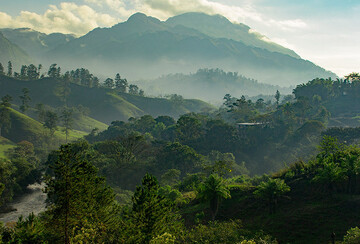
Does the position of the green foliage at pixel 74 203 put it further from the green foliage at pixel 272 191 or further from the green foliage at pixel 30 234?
the green foliage at pixel 272 191

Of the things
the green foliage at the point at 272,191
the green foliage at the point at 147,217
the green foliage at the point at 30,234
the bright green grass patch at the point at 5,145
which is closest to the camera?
the green foliage at the point at 147,217

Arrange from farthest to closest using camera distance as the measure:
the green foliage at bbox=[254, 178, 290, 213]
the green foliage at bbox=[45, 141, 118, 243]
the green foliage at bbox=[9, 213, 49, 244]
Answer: the green foliage at bbox=[254, 178, 290, 213]
the green foliage at bbox=[9, 213, 49, 244]
the green foliage at bbox=[45, 141, 118, 243]

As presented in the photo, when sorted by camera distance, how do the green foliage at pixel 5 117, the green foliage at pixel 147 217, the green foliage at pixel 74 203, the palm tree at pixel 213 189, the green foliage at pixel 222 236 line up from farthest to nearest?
the green foliage at pixel 5 117
the palm tree at pixel 213 189
the green foliage at pixel 222 236
the green foliage at pixel 74 203
the green foliage at pixel 147 217

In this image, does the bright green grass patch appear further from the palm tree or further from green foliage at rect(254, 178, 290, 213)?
green foliage at rect(254, 178, 290, 213)

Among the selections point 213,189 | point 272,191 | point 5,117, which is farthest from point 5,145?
point 272,191

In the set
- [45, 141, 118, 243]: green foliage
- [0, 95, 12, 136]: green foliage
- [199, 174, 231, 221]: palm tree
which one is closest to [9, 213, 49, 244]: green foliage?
[45, 141, 118, 243]: green foliage

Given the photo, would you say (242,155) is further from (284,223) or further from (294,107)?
(284,223)

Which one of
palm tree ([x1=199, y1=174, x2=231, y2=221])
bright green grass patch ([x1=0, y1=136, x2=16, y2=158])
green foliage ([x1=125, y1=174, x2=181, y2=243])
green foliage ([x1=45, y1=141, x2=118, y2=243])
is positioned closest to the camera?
green foliage ([x1=125, y1=174, x2=181, y2=243])

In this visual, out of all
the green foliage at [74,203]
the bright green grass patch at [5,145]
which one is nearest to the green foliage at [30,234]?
the green foliage at [74,203]

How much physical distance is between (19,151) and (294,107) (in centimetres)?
13807

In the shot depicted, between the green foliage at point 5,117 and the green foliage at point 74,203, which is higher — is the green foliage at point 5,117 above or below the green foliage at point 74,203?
below

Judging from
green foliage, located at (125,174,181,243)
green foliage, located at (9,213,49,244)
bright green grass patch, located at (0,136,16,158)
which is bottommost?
bright green grass patch, located at (0,136,16,158)

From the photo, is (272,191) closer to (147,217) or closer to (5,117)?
(147,217)

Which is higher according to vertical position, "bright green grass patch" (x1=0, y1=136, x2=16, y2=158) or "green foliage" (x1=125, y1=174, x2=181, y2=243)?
"green foliage" (x1=125, y1=174, x2=181, y2=243)
